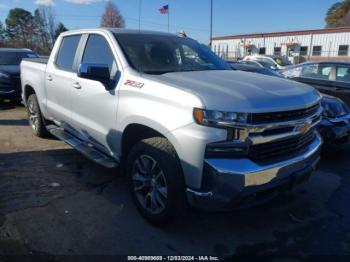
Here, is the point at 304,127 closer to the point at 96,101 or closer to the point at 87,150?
the point at 96,101

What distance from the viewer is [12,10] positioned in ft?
207

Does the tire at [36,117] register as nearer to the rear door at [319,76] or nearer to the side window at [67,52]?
the side window at [67,52]

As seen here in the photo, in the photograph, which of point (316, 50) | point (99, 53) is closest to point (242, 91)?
point (99, 53)

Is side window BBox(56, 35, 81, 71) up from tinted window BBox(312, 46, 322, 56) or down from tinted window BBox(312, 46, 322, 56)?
up

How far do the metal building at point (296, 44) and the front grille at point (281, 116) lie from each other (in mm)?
37122

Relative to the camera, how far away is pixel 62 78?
15.6 feet

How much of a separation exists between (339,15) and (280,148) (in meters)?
81.1

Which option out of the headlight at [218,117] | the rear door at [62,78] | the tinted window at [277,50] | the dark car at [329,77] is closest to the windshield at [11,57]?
the rear door at [62,78]

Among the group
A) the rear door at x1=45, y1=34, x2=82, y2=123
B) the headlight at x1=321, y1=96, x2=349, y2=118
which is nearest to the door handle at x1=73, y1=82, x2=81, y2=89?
the rear door at x1=45, y1=34, x2=82, y2=123

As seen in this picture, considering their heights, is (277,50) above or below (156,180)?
below

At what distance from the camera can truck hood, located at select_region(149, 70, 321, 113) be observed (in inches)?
108

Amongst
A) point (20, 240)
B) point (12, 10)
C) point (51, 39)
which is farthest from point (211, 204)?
point (12, 10)

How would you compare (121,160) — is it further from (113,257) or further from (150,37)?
(150,37)

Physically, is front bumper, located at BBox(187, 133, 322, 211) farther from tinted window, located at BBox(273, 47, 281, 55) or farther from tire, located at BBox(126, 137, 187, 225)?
tinted window, located at BBox(273, 47, 281, 55)
